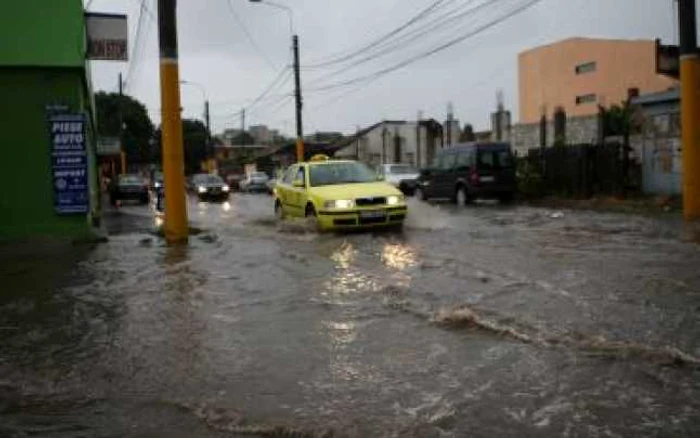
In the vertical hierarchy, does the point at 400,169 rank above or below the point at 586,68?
below

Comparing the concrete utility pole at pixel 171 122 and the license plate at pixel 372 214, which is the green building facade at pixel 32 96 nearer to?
the concrete utility pole at pixel 171 122

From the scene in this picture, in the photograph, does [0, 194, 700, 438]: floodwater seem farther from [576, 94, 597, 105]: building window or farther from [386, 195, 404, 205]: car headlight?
[576, 94, 597, 105]: building window

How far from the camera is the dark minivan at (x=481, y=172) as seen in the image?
27.4m

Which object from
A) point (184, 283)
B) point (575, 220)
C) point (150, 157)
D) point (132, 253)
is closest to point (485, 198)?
point (575, 220)

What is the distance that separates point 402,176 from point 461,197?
30.8 feet

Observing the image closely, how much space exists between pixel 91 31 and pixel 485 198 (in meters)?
13.7

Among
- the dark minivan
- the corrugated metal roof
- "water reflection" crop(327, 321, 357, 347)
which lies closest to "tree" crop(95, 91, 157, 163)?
the dark minivan

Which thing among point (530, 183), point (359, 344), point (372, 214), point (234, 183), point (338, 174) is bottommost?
point (359, 344)

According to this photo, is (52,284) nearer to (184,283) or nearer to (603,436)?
(184,283)

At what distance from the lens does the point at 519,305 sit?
8.46 metres

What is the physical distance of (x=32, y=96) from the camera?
15.8 m

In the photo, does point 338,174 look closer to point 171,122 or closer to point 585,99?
point 171,122

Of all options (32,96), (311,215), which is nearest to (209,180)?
(311,215)

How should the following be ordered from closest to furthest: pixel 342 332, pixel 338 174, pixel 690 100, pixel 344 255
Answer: pixel 342 332 < pixel 344 255 < pixel 338 174 < pixel 690 100
